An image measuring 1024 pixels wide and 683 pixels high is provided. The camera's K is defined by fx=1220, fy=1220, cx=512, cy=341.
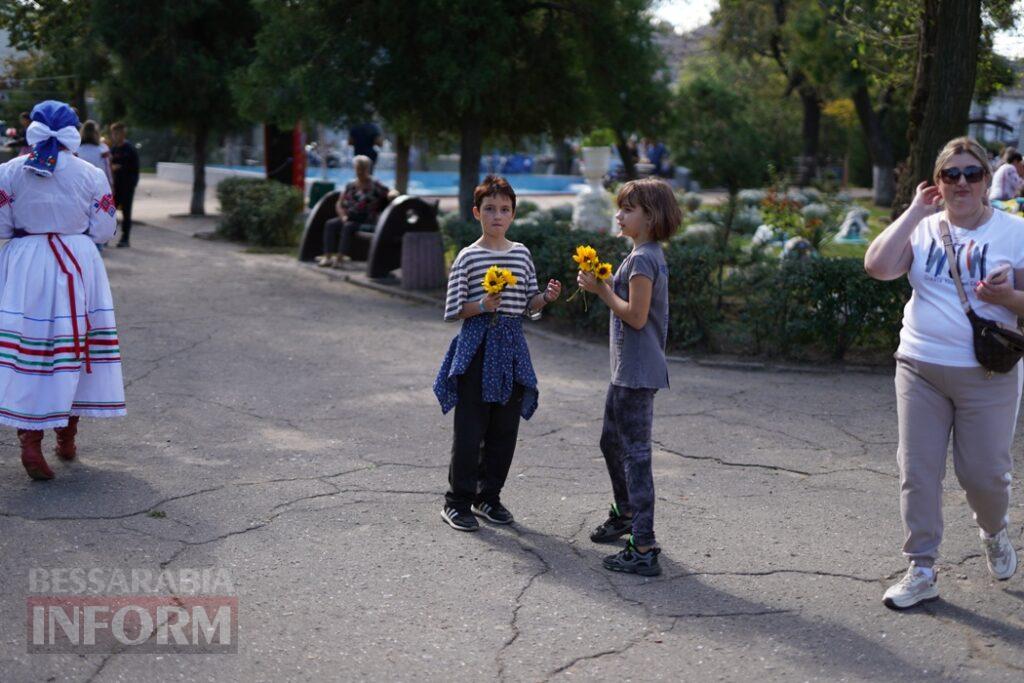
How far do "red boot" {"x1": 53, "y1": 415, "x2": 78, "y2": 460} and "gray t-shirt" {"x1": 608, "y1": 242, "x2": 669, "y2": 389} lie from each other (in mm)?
3098

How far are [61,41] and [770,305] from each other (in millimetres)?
11394

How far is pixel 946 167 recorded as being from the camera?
4.52 m

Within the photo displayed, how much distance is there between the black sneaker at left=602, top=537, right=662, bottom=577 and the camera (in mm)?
5059

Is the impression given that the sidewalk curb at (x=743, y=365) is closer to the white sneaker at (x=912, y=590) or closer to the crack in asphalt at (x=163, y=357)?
the crack in asphalt at (x=163, y=357)

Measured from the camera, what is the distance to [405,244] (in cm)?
1346

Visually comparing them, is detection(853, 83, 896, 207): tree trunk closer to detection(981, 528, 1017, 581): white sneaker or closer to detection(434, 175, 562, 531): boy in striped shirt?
detection(434, 175, 562, 531): boy in striped shirt

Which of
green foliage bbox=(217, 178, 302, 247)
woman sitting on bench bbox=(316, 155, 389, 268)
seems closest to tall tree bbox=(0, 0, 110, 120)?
green foliage bbox=(217, 178, 302, 247)

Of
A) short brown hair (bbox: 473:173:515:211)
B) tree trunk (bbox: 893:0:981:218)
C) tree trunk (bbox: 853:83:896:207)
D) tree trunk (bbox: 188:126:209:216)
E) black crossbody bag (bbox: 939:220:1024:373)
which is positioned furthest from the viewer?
tree trunk (bbox: 853:83:896:207)

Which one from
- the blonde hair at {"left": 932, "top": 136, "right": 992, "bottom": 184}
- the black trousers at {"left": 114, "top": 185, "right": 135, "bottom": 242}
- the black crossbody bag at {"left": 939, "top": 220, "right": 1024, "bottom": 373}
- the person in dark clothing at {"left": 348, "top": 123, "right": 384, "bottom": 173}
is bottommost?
the black trousers at {"left": 114, "top": 185, "right": 135, "bottom": 242}

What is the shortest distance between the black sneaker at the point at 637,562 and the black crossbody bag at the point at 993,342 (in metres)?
1.53

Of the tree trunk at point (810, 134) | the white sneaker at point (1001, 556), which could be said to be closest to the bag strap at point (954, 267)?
the white sneaker at point (1001, 556)

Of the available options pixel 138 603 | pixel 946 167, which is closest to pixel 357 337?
pixel 138 603

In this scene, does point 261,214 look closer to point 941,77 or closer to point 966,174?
point 941,77

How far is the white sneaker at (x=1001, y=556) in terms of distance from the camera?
16.1 ft
